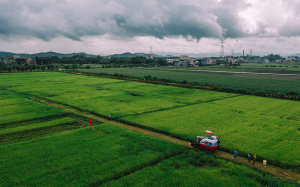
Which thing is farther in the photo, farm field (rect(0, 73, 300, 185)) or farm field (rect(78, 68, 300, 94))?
farm field (rect(78, 68, 300, 94))

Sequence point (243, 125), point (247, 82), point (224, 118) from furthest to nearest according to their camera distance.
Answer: point (247, 82), point (224, 118), point (243, 125)

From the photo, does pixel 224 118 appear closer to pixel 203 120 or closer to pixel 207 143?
pixel 203 120

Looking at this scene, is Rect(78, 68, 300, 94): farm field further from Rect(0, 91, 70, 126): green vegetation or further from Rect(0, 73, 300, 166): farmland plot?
Rect(0, 91, 70, 126): green vegetation

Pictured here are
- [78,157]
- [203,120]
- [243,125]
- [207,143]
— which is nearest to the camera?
[78,157]

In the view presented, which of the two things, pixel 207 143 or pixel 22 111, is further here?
pixel 22 111

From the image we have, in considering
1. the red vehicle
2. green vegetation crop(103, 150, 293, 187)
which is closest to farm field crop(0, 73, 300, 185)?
the red vehicle

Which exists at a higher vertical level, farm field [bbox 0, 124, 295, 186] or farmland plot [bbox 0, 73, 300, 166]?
farmland plot [bbox 0, 73, 300, 166]

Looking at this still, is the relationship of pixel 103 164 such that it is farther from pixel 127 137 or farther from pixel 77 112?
A: pixel 77 112

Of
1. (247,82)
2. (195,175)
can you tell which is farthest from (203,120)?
(247,82)

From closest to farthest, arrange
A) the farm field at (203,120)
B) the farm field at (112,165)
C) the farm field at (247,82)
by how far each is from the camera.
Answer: the farm field at (112,165) → the farm field at (203,120) → the farm field at (247,82)

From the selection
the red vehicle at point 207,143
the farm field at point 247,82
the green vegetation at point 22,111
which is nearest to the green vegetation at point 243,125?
the red vehicle at point 207,143

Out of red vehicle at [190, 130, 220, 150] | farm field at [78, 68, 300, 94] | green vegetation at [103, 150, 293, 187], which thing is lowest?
green vegetation at [103, 150, 293, 187]

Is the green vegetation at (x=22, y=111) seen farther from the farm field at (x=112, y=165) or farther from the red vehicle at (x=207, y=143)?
the red vehicle at (x=207, y=143)

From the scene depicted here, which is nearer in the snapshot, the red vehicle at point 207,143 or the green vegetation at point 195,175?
the green vegetation at point 195,175
